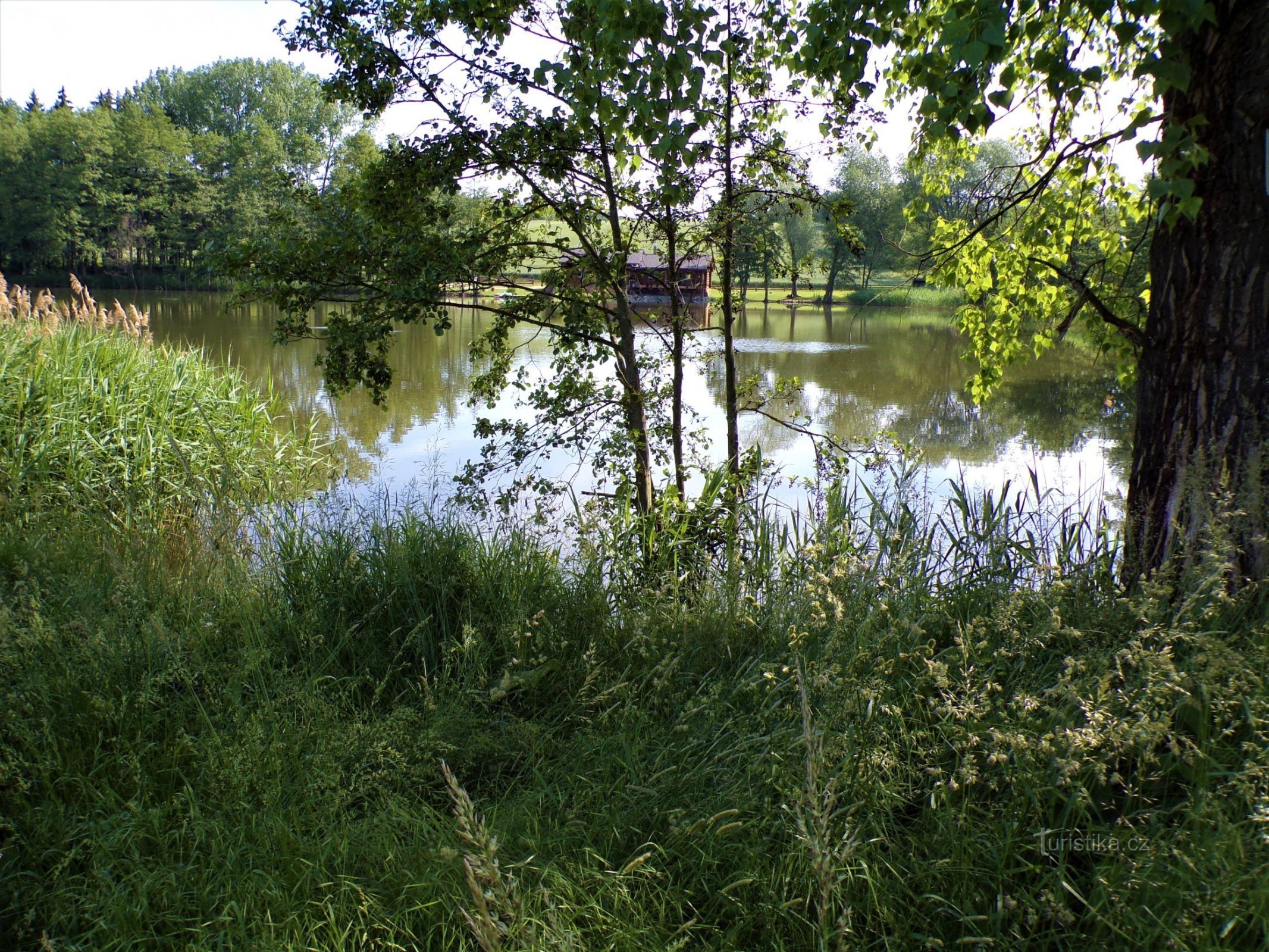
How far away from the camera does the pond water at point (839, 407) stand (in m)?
8.84

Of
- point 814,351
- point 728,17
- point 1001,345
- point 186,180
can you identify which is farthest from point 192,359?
point 186,180

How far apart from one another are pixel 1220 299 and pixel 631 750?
7.91 feet

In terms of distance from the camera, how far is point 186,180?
50500 mm

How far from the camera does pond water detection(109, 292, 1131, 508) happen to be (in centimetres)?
884

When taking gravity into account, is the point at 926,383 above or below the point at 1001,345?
below

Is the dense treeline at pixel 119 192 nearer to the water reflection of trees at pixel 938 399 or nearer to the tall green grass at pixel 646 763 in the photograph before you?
the water reflection of trees at pixel 938 399

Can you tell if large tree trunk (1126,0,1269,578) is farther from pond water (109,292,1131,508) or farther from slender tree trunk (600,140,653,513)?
slender tree trunk (600,140,653,513)

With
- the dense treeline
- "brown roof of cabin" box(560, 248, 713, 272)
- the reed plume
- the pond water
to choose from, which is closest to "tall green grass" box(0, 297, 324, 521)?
the reed plume

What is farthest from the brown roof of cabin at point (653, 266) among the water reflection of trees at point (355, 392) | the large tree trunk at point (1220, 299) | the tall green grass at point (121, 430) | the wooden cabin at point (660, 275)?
the large tree trunk at point (1220, 299)

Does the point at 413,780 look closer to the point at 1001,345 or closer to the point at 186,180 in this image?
the point at 1001,345

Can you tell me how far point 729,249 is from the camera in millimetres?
4934

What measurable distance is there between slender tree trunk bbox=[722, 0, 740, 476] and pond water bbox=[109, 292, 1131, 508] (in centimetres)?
19

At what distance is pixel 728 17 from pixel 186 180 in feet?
182

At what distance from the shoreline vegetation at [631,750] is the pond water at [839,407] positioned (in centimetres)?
189
